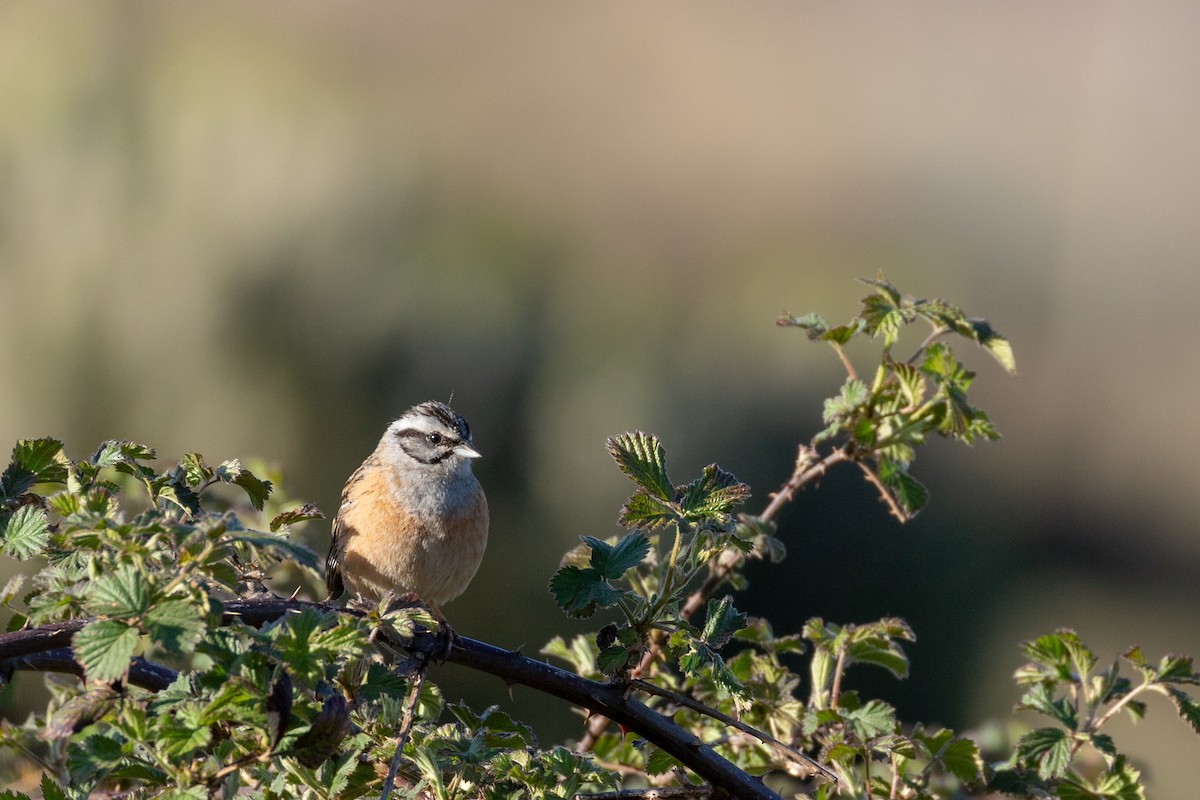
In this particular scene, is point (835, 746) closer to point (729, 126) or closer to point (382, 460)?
point (382, 460)

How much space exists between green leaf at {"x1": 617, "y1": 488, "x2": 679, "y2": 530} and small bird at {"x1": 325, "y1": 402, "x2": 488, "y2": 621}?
65.4 inches

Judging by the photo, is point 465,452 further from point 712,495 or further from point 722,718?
point 722,718

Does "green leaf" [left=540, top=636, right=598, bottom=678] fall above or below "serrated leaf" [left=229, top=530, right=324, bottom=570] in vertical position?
below

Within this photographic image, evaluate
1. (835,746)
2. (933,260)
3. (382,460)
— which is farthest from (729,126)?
(835,746)

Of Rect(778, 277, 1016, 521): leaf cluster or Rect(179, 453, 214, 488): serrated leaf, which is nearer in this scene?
Rect(179, 453, 214, 488): serrated leaf

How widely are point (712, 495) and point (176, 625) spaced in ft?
2.48

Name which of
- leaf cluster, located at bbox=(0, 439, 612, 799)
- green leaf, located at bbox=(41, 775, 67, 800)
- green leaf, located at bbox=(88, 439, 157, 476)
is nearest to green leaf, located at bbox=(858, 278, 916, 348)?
leaf cluster, located at bbox=(0, 439, 612, 799)


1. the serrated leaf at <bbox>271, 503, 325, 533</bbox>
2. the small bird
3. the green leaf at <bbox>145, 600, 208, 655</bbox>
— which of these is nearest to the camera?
the green leaf at <bbox>145, 600, 208, 655</bbox>

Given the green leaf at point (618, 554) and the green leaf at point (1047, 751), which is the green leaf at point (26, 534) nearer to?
the green leaf at point (618, 554)

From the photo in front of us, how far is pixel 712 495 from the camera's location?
5.57 feet

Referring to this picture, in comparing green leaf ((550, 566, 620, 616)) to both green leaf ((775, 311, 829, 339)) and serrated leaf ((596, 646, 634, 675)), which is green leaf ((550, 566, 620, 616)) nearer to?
serrated leaf ((596, 646, 634, 675))

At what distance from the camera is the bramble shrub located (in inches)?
53.6

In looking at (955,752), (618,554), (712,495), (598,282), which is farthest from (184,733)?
(598,282)

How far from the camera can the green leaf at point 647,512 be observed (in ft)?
5.65
